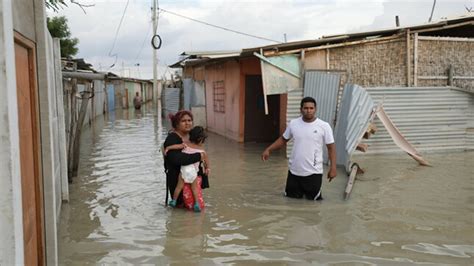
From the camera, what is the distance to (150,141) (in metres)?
15.1

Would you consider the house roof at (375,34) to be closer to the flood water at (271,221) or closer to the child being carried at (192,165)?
the flood water at (271,221)

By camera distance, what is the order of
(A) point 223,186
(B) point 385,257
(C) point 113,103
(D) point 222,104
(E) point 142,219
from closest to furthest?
1. (B) point 385,257
2. (E) point 142,219
3. (A) point 223,186
4. (D) point 222,104
5. (C) point 113,103

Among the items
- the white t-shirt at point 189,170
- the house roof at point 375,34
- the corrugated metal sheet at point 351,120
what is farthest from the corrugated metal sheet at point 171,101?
the white t-shirt at point 189,170

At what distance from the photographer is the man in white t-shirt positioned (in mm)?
6551

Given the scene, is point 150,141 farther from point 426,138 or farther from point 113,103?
point 113,103

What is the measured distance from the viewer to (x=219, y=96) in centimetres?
1670

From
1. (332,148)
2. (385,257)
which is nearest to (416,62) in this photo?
(332,148)

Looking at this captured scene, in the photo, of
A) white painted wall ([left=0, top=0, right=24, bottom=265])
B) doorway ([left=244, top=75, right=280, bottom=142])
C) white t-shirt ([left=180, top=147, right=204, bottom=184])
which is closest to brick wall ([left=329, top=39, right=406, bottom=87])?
doorway ([left=244, top=75, right=280, bottom=142])

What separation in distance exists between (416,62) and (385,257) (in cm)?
793

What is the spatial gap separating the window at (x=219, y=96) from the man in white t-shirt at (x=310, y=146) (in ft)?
31.5

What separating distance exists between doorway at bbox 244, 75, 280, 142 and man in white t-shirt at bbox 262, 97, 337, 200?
8.08m

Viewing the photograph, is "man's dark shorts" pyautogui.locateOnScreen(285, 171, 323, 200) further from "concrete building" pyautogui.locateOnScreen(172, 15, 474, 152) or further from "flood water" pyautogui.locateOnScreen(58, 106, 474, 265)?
"concrete building" pyautogui.locateOnScreen(172, 15, 474, 152)

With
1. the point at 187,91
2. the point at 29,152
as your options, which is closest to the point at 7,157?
the point at 29,152

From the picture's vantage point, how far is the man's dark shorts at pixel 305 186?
267 inches
